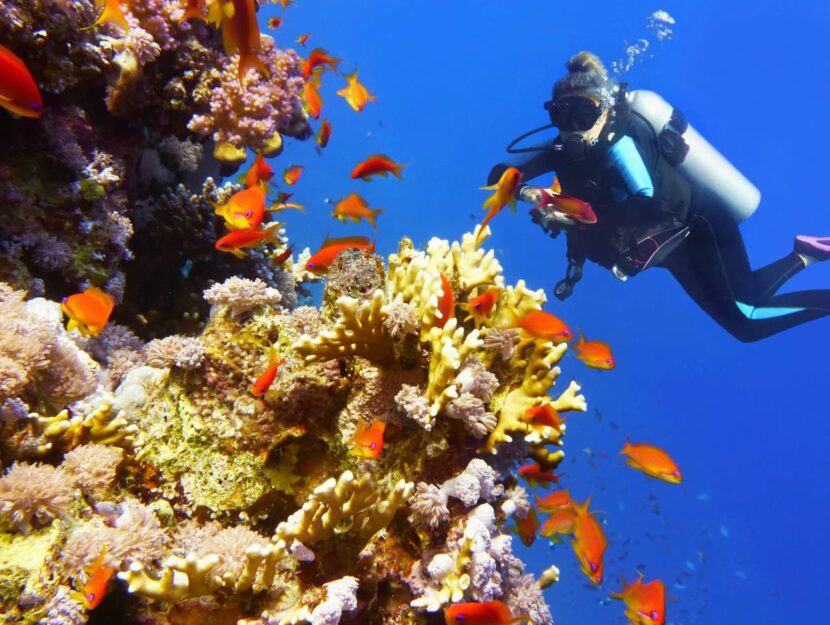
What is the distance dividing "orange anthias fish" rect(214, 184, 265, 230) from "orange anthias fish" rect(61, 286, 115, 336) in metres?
0.90

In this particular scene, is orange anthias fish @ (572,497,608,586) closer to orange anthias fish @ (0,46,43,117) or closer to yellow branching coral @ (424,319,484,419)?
yellow branching coral @ (424,319,484,419)

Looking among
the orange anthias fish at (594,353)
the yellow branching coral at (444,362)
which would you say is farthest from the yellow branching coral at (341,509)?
the orange anthias fish at (594,353)

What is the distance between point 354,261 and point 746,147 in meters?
110

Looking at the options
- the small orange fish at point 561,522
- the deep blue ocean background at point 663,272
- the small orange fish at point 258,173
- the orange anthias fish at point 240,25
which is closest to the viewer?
the orange anthias fish at point 240,25

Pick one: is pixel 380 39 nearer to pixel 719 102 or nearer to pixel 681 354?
pixel 719 102

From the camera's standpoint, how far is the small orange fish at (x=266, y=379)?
2.68 metres

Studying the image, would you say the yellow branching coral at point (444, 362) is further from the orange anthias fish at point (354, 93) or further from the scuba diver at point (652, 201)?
the orange anthias fish at point (354, 93)

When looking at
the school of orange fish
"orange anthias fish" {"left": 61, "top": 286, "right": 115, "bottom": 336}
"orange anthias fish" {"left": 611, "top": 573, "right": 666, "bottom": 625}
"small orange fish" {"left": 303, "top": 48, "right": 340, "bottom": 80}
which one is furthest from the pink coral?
"orange anthias fish" {"left": 611, "top": 573, "right": 666, "bottom": 625}

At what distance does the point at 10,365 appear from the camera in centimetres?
231

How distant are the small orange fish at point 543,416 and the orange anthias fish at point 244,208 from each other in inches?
86.1

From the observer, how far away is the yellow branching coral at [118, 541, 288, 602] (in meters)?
1.88

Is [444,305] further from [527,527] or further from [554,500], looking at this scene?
[554,500]

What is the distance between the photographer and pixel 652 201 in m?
7.17

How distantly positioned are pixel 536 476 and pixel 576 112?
511 centimetres
